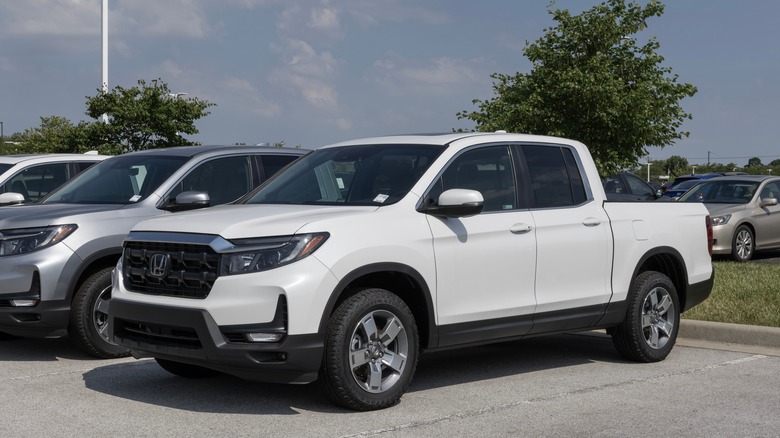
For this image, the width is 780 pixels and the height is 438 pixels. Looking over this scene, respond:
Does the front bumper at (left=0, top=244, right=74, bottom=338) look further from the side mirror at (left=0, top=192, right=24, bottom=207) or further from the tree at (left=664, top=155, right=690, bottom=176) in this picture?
the tree at (left=664, top=155, right=690, bottom=176)

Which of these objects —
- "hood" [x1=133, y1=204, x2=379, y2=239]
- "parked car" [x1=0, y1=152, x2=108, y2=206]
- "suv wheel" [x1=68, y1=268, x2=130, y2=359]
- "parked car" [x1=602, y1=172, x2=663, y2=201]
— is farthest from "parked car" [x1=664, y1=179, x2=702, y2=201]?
"hood" [x1=133, y1=204, x2=379, y2=239]

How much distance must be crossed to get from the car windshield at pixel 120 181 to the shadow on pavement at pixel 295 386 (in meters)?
1.72

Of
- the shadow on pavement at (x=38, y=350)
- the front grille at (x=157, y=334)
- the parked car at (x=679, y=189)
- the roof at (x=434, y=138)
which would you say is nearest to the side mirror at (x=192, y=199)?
the roof at (x=434, y=138)

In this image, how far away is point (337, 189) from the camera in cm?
761

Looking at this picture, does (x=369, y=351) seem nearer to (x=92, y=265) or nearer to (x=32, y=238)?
(x=92, y=265)

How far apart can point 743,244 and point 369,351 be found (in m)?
12.7

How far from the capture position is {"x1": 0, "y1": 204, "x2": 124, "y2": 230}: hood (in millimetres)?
8773

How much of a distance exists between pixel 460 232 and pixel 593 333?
3.63 meters

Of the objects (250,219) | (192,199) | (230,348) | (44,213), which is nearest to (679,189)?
(192,199)

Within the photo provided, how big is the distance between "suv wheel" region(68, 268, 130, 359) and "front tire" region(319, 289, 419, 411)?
2945mm

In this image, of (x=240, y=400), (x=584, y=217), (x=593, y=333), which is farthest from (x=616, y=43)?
(x=240, y=400)

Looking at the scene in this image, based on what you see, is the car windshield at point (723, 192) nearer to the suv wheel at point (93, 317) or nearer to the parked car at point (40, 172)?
the parked car at point (40, 172)

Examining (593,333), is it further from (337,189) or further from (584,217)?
(337,189)

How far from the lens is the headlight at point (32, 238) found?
343 inches
